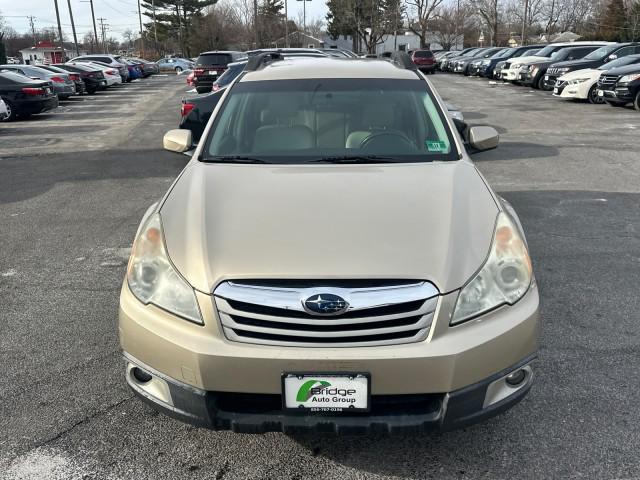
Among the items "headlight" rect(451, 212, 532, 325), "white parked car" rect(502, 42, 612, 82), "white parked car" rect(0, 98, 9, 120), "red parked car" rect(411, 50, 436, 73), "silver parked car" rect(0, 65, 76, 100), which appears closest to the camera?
"headlight" rect(451, 212, 532, 325)

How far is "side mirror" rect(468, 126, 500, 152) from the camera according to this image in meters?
4.14

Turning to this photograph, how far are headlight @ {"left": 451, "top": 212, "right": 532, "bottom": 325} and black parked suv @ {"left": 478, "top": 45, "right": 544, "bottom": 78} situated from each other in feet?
94.5

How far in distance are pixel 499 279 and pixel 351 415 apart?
0.85m

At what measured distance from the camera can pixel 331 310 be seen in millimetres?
2234

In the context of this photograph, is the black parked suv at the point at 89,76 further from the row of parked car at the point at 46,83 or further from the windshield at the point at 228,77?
the windshield at the point at 228,77

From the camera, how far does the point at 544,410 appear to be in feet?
9.62

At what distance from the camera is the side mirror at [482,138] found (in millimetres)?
4141

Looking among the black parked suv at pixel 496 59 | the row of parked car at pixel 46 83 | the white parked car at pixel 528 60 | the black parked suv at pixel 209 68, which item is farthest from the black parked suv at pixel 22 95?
the black parked suv at pixel 496 59

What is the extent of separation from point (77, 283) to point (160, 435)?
7.63ft

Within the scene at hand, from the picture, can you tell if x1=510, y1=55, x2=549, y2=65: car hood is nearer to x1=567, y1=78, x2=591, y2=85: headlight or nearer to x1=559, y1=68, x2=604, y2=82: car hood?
x1=559, y1=68, x2=604, y2=82: car hood

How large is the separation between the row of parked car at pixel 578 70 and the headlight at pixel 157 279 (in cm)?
1559

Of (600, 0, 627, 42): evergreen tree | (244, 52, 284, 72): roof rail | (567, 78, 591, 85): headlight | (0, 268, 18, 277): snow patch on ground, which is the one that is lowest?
(0, 268, 18, 277): snow patch on ground

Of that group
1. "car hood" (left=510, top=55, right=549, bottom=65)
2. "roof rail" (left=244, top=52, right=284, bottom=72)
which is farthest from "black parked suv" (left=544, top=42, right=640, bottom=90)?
"roof rail" (left=244, top=52, right=284, bottom=72)

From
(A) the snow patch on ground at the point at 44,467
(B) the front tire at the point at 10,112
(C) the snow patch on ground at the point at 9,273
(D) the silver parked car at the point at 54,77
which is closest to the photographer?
(A) the snow patch on ground at the point at 44,467
